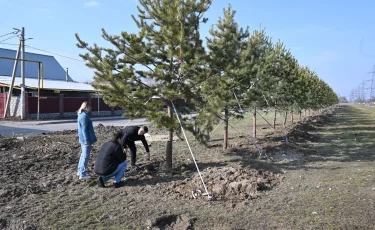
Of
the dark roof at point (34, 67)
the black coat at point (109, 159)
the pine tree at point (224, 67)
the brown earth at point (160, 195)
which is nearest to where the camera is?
the brown earth at point (160, 195)

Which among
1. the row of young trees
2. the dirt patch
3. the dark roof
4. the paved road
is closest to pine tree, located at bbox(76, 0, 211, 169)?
the row of young trees

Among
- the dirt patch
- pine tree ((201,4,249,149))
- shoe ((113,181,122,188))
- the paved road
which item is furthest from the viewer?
the paved road

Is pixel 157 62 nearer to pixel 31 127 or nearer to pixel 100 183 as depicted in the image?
pixel 100 183

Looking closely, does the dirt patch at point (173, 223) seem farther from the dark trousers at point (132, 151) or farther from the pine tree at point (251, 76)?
the pine tree at point (251, 76)

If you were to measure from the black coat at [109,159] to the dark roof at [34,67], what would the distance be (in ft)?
122

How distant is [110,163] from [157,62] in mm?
2624

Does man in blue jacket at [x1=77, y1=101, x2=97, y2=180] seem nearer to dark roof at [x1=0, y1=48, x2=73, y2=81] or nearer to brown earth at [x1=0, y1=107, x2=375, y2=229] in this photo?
brown earth at [x1=0, y1=107, x2=375, y2=229]

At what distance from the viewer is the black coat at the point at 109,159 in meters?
6.23

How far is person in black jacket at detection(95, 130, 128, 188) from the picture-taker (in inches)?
246

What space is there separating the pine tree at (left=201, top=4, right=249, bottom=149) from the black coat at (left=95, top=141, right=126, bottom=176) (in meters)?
2.24

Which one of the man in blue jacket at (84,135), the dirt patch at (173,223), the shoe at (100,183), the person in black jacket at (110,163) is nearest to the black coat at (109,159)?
the person in black jacket at (110,163)

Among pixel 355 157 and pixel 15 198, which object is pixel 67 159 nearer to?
pixel 15 198

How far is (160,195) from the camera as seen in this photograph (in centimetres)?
594

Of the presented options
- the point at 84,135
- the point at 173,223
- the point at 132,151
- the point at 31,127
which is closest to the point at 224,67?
the point at 132,151
